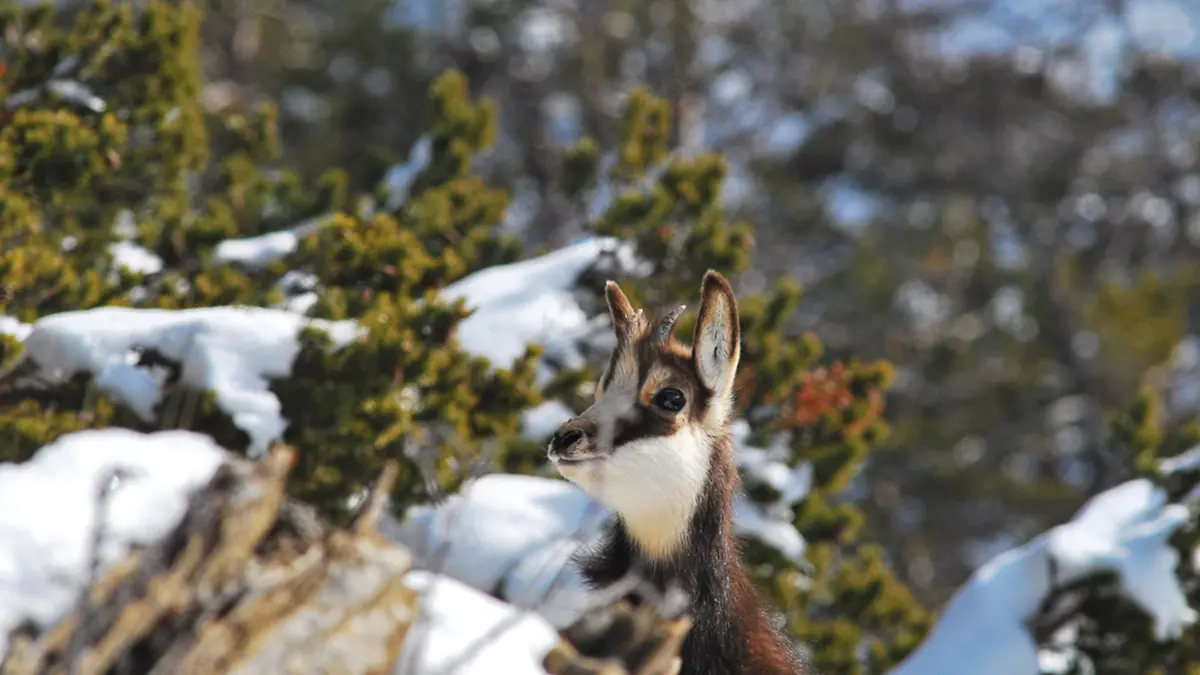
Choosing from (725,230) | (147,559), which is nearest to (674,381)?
(147,559)

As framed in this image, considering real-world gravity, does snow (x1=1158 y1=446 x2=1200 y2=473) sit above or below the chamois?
below

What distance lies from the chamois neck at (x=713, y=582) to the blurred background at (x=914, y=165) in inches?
466

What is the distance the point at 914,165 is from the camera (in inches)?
789

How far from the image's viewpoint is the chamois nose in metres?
4.36

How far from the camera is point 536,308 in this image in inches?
272

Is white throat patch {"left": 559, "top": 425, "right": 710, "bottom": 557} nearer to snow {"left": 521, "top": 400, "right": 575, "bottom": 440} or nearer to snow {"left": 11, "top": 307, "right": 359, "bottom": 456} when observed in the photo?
snow {"left": 11, "top": 307, "right": 359, "bottom": 456}

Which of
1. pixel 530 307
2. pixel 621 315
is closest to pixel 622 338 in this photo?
pixel 621 315

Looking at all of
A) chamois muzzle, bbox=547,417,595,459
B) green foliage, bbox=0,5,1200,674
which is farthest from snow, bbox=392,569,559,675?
green foliage, bbox=0,5,1200,674

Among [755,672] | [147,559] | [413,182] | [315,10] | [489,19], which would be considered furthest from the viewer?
[315,10]

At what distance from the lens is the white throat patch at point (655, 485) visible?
4461 millimetres

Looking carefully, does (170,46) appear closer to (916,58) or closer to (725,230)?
(725,230)

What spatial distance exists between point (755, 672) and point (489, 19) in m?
14.7

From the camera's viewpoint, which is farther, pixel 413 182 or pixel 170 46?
pixel 413 182

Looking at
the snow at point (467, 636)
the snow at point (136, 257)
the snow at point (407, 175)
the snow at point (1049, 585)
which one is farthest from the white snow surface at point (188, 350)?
the snow at point (1049, 585)
